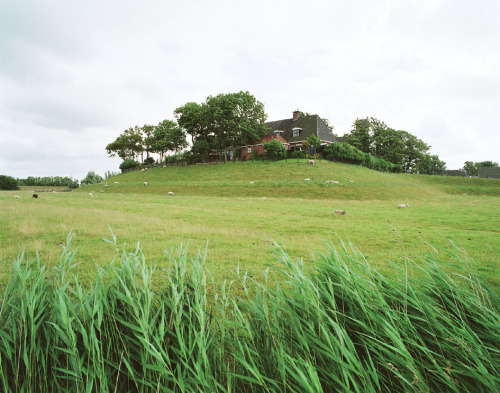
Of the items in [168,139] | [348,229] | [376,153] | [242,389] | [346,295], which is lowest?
[348,229]

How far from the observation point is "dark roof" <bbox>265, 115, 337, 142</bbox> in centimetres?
5858

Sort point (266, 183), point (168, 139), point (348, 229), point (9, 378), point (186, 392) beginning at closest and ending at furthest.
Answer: point (186, 392) → point (9, 378) → point (348, 229) → point (266, 183) → point (168, 139)

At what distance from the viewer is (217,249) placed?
7.12 m

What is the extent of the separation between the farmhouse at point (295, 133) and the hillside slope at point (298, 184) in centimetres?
1232

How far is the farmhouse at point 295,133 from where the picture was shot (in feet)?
192

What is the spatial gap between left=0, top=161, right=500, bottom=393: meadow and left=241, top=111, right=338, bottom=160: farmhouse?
153 feet

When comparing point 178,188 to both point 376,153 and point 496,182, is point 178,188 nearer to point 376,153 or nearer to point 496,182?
point 496,182

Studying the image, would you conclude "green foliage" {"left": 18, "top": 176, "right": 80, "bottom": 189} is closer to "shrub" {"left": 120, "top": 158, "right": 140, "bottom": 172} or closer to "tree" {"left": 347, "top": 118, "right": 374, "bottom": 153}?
"shrub" {"left": 120, "top": 158, "right": 140, "bottom": 172}

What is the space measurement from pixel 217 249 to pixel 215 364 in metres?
5.39

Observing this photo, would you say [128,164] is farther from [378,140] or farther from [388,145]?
[388,145]

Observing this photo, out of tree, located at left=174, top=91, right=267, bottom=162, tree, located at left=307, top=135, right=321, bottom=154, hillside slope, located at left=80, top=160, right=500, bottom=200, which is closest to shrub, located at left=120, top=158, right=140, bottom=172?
hillside slope, located at left=80, top=160, right=500, bottom=200

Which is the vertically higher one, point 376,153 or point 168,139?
point 168,139

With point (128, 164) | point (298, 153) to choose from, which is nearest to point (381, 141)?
point (298, 153)

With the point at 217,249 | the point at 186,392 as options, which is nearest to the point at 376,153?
the point at 217,249
